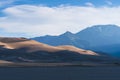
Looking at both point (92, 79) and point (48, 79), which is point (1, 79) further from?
point (92, 79)

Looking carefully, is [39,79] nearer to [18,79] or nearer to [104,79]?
[18,79]

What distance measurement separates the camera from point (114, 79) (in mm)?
67125

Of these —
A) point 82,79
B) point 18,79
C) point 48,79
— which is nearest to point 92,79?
point 82,79

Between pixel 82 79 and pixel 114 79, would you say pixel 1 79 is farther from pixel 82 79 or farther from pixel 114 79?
pixel 114 79

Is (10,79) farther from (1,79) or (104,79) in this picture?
(104,79)

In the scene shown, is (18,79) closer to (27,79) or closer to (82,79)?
(27,79)

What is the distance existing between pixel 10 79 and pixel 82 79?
10.3 meters

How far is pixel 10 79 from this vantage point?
6869cm

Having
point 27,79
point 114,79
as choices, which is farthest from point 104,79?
point 27,79

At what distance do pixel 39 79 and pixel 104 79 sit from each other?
9.16 m

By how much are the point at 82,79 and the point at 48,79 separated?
4.79 meters

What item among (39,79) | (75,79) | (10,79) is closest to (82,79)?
(75,79)

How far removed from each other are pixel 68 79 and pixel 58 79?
1.44 meters

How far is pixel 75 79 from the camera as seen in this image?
66938 millimetres
